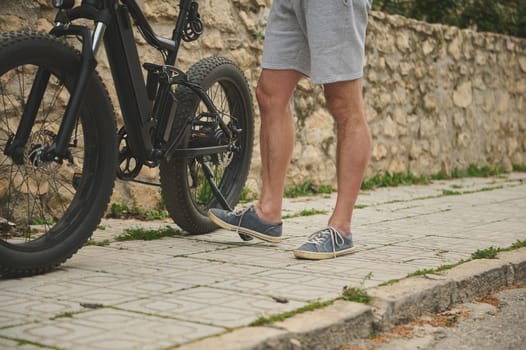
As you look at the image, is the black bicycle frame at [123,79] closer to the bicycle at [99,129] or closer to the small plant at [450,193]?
the bicycle at [99,129]

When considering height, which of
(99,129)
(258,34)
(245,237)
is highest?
(258,34)

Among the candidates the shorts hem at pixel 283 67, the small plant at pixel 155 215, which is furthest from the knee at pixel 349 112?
the small plant at pixel 155 215

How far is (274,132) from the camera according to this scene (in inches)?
171

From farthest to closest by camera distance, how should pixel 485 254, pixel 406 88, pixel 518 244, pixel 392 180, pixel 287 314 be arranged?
pixel 406 88 → pixel 392 180 → pixel 518 244 → pixel 485 254 → pixel 287 314

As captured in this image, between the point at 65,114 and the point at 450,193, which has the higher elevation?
the point at 65,114

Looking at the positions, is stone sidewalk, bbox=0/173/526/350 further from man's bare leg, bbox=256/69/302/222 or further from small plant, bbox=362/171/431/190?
small plant, bbox=362/171/431/190

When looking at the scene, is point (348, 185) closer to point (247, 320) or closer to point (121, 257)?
point (121, 257)

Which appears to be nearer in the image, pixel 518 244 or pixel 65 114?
pixel 65 114

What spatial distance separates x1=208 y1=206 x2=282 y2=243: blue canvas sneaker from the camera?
4359 millimetres

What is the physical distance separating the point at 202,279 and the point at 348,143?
107 centimetres

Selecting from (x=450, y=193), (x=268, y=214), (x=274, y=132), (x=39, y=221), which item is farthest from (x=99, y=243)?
(x=450, y=193)

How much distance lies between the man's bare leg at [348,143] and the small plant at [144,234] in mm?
953

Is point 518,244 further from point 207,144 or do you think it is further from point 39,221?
point 39,221

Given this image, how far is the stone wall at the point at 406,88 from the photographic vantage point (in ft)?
20.5
